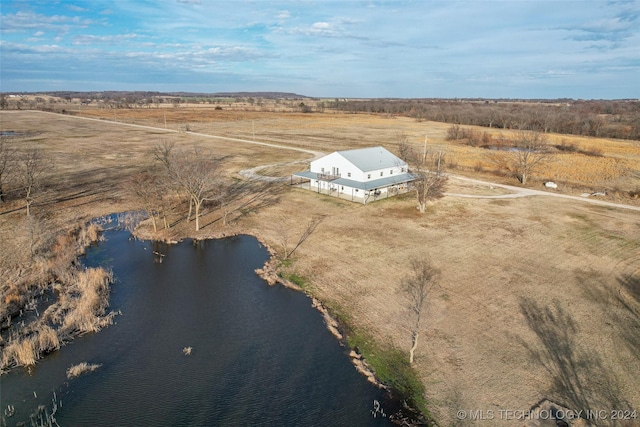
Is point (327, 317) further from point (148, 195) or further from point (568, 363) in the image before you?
point (148, 195)

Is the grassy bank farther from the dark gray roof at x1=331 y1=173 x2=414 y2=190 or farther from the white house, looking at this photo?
the white house

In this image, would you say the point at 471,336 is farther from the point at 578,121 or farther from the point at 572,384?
the point at 578,121

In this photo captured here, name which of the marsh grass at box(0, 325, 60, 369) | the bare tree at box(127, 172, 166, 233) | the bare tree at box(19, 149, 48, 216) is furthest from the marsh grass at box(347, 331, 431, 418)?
the bare tree at box(19, 149, 48, 216)

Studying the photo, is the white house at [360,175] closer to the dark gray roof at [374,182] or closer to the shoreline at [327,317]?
the dark gray roof at [374,182]

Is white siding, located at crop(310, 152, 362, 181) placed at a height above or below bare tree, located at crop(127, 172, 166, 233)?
above

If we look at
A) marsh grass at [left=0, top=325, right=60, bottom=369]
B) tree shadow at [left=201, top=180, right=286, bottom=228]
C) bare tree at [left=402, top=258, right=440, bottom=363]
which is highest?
tree shadow at [left=201, top=180, right=286, bottom=228]

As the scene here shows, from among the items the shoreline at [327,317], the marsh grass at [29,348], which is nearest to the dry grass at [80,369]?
the marsh grass at [29,348]

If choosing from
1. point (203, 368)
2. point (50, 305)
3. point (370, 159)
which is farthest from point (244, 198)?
point (203, 368)
